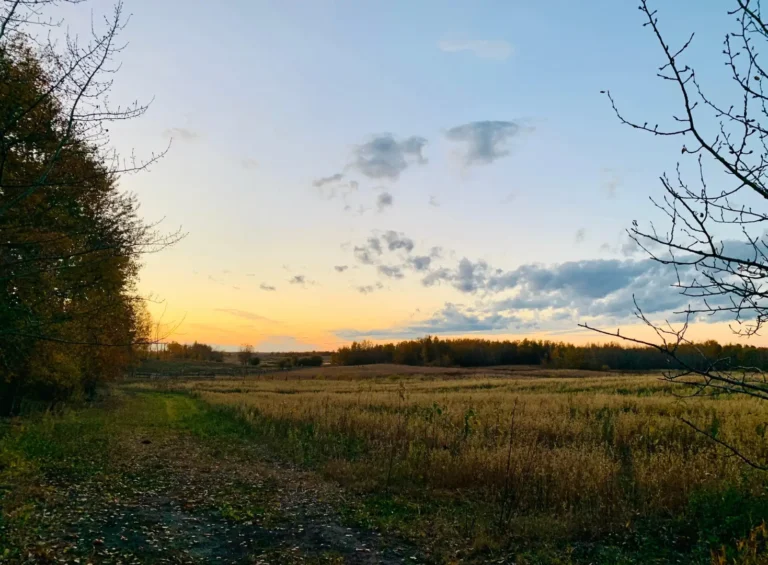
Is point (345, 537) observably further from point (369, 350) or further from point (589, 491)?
point (369, 350)

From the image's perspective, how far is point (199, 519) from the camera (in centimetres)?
1098

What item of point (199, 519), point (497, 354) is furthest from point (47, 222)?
point (497, 354)

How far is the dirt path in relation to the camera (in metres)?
8.96

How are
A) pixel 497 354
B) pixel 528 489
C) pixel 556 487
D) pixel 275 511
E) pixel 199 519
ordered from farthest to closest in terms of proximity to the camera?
pixel 497 354 < pixel 528 489 < pixel 556 487 < pixel 275 511 < pixel 199 519

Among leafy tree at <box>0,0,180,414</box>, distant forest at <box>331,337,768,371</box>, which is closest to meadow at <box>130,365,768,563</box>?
leafy tree at <box>0,0,180,414</box>

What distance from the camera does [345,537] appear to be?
33.1 ft

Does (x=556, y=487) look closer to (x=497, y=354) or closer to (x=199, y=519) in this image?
(x=199, y=519)

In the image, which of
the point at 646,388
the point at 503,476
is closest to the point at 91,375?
the point at 503,476

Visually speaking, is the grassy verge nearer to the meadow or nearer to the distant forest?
the meadow

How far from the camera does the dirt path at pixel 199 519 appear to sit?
8961mm

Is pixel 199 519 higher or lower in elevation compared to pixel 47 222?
lower

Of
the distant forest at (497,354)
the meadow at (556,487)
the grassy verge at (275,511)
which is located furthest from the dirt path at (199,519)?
the distant forest at (497,354)

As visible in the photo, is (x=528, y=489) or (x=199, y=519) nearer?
(x=199, y=519)

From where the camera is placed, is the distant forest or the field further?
the distant forest
